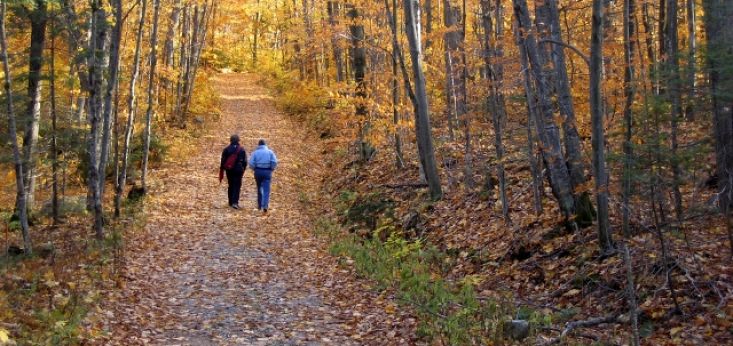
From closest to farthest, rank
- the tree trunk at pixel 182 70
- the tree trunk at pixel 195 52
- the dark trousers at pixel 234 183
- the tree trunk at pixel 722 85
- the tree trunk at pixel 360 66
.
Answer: the tree trunk at pixel 722 85 → the dark trousers at pixel 234 183 → the tree trunk at pixel 360 66 → the tree trunk at pixel 182 70 → the tree trunk at pixel 195 52

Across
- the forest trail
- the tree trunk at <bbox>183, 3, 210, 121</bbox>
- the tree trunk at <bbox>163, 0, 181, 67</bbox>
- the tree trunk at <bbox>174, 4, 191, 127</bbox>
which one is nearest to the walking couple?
the forest trail

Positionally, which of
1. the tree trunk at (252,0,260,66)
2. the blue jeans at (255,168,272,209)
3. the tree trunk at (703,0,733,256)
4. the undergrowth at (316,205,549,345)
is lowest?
the undergrowth at (316,205,549,345)

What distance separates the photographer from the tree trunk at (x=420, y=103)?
13023mm

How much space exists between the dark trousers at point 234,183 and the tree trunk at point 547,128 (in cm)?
849

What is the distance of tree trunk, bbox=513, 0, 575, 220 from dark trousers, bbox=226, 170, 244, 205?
27.8 feet

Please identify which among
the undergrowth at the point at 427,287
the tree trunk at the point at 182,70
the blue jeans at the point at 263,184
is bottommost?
the undergrowth at the point at 427,287

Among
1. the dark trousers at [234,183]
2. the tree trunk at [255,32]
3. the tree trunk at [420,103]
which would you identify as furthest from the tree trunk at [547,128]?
the tree trunk at [255,32]

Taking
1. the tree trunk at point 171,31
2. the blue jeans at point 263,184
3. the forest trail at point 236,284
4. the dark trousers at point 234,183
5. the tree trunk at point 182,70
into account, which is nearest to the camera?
the forest trail at point 236,284

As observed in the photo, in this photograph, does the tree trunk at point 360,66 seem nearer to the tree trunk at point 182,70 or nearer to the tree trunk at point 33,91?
the tree trunk at point 33,91

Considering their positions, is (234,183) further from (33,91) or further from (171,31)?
(171,31)

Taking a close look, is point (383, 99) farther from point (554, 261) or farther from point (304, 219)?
point (554, 261)

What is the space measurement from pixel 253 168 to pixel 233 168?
491 mm

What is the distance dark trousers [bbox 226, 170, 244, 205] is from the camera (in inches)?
617

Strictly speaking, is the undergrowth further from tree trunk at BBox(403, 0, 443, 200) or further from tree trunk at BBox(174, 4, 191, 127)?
tree trunk at BBox(174, 4, 191, 127)
